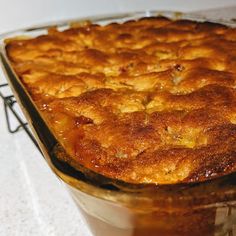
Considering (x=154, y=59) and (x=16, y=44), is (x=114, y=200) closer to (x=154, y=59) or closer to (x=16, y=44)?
(x=154, y=59)

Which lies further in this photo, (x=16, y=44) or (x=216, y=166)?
(x=16, y=44)

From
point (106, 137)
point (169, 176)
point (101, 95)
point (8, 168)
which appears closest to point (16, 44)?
point (8, 168)

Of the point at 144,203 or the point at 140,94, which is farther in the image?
the point at 140,94

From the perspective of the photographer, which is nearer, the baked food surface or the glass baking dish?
the glass baking dish

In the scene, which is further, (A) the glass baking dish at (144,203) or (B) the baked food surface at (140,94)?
(B) the baked food surface at (140,94)
